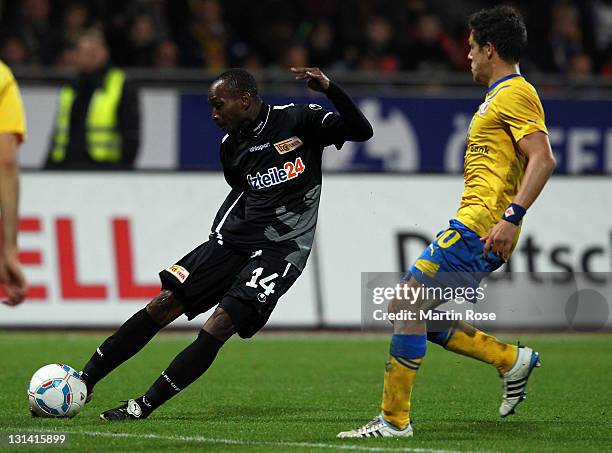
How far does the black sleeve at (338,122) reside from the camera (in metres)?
7.26

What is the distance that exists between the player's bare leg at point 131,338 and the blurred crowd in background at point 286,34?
9009 millimetres

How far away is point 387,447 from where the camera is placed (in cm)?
618

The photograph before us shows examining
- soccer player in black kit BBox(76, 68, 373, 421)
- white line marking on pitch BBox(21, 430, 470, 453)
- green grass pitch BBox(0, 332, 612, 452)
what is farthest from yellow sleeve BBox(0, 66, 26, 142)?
soccer player in black kit BBox(76, 68, 373, 421)

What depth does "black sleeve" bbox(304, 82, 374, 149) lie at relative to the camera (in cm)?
726

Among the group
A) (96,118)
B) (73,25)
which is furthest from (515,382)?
(73,25)

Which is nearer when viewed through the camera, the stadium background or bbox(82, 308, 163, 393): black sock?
bbox(82, 308, 163, 393): black sock

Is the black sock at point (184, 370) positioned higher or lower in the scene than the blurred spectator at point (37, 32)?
lower

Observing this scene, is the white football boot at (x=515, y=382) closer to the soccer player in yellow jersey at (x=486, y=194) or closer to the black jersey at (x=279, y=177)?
the soccer player in yellow jersey at (x=486, y=194)

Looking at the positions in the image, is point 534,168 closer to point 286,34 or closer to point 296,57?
point 296,57

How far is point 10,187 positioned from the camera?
205 inches

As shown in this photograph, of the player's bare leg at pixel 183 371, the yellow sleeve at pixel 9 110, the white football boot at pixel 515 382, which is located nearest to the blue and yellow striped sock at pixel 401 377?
the white football boot at pixel 515 382

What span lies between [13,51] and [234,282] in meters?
9.33

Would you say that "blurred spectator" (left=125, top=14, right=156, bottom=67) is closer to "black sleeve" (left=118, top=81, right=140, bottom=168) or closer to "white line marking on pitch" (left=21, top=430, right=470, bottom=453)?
"black sleeve" (left=118, top=81, right=140, bottom=168)

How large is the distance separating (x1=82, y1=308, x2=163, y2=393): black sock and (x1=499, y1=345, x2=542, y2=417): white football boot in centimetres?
207
